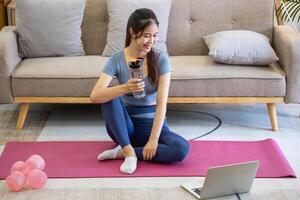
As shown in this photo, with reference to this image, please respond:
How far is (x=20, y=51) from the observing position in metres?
3.30

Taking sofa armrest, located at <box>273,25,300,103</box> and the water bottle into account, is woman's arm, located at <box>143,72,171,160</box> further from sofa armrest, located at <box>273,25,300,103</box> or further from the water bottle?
sofa armrest, located at <box>273,25,300,103</box>

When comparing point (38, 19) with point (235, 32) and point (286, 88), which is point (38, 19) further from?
point (286, 88)

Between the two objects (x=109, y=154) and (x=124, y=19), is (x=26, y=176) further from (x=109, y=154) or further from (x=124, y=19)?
(x=124, y=19)

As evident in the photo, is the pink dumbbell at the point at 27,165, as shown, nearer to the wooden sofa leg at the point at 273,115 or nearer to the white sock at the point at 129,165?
the white sock at the point at 129,165

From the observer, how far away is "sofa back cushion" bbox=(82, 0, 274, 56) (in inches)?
136

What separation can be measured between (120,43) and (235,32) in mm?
727

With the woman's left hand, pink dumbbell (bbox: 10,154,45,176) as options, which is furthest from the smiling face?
pink dumbbell (bbox: 10,154,45,176)

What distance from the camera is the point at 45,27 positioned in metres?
3.29

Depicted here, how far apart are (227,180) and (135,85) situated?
58 centimetres

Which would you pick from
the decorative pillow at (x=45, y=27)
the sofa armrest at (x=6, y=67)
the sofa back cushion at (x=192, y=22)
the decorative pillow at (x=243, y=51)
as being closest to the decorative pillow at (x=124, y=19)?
the sofa back cushion at (x=192, y=22)

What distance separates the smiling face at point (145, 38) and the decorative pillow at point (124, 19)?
2.82 ft

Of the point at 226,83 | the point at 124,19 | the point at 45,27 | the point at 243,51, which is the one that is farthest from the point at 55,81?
the point at 243,51

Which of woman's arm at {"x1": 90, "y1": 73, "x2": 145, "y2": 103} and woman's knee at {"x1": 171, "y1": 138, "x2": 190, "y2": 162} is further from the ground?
woman's arm at {"x1": 90, "y1": 73, "x2": 145, "y2": 103}

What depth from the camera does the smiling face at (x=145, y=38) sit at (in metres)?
2.40
